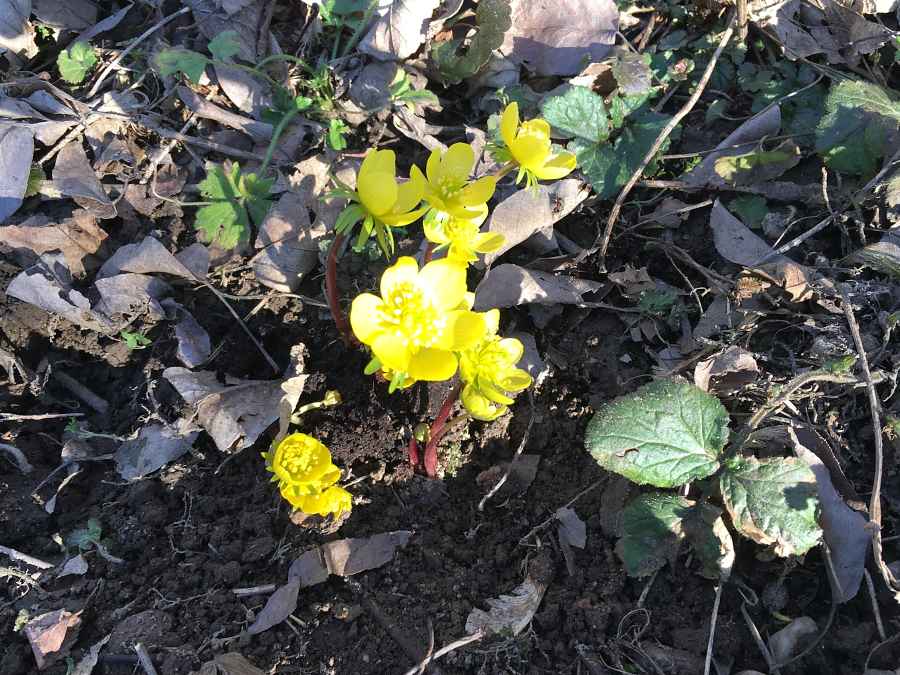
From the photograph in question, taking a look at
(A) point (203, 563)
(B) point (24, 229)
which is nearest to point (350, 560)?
(A) point (203, 563)

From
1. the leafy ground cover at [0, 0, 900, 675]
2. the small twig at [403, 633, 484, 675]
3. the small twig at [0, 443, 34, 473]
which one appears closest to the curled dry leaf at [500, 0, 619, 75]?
the leafy ground cover at [0, 0, 900, 675]

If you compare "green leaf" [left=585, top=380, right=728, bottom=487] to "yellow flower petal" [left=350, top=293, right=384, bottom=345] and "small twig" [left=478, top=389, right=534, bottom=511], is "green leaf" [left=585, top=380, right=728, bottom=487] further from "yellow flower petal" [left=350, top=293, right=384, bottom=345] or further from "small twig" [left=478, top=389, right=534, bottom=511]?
"yellow flower petal" [left=350, top=293, right=384, bottom=345]

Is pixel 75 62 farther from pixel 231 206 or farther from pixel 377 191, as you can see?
pixel 377 191

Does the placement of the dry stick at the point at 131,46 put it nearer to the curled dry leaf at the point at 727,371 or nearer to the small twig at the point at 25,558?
the small twig at the point at 25,558

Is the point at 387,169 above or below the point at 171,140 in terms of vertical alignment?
above

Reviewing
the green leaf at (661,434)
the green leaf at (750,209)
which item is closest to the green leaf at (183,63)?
the green leaf at (661,434)

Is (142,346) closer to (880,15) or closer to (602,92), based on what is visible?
(602,92)
